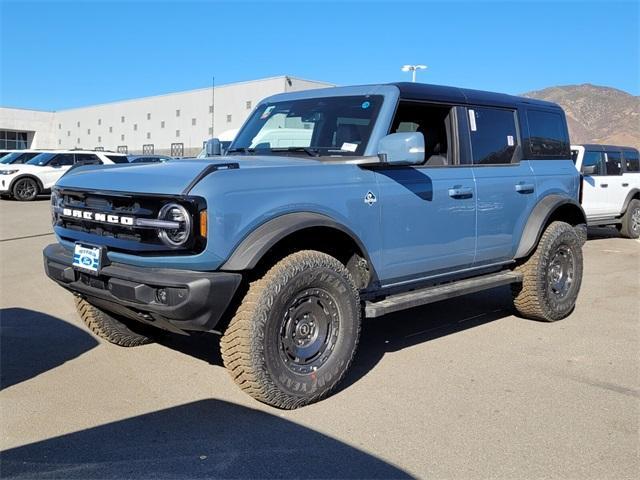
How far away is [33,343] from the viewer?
15.8 ft

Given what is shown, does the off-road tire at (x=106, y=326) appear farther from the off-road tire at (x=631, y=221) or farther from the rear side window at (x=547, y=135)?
the off-road tire at (x=631, y=221)

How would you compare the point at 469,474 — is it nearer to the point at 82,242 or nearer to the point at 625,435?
the point at 625,435

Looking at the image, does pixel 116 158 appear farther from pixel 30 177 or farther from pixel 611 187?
pixel 611 187

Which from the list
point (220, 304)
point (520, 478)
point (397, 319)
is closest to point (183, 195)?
point (220, 304)

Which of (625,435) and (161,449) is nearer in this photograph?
(161,449)

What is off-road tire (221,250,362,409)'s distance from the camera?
11.4 ft

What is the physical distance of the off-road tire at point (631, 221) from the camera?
12.8m

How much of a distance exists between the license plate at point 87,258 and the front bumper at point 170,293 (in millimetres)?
70

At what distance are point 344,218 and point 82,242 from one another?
168 centimetres

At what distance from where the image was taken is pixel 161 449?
312 centimetres

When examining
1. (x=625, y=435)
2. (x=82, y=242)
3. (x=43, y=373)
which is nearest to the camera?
(x=625, y=435)

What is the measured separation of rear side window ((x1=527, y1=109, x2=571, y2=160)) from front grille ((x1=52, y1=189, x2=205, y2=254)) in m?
3.78

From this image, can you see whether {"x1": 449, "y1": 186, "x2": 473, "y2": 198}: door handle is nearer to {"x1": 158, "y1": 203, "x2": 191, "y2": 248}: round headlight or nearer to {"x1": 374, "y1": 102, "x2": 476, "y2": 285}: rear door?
→ {"x1": 374, "y1": 102, "x2": 476, "y2": 285}: rear door

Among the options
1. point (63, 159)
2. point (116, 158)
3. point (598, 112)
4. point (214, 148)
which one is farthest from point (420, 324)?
point (598, 112)
